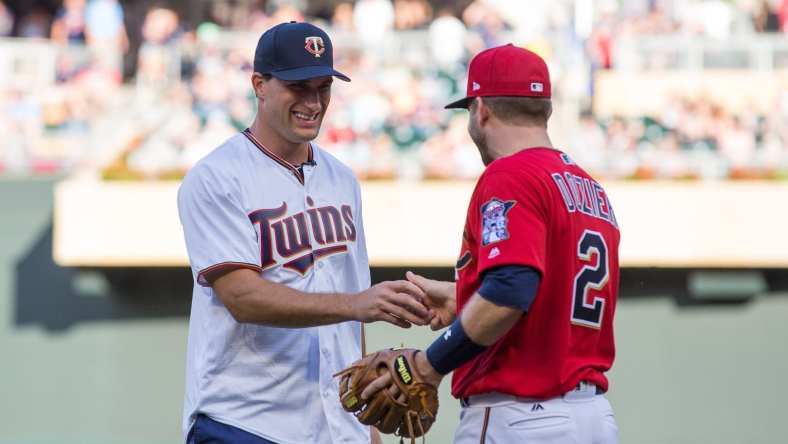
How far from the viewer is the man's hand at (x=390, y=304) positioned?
3754 millimetres

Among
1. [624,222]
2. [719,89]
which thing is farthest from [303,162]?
[719,89]

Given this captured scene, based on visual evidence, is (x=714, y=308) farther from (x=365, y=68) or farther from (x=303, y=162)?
(x=303, y=162)

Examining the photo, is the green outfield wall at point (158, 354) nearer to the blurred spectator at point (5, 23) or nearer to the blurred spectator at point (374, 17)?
the blurred spectator at point (374, 17)

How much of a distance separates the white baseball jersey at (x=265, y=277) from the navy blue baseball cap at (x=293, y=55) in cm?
28

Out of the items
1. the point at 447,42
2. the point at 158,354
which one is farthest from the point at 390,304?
the point at 447,42

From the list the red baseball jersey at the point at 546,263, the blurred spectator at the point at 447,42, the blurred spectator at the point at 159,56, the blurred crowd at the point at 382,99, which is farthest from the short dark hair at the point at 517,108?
the blurred spectator at the point at 159,56

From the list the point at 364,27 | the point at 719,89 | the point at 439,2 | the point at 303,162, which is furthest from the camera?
the point at 439,2

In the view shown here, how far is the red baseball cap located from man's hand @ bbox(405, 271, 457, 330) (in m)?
0.69

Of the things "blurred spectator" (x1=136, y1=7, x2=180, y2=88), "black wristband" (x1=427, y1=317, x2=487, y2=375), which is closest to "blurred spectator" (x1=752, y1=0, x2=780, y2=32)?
"blurred spectator" (x1=136, y1=7, x2=180, y2=88)

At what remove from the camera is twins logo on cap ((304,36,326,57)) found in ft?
12.9

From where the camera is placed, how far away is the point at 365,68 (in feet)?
39.2

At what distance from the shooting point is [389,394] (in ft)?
12.3

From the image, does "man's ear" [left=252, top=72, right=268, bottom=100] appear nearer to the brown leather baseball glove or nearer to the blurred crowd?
the brown leather baseball glove

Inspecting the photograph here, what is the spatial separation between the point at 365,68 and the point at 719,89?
3.43m
